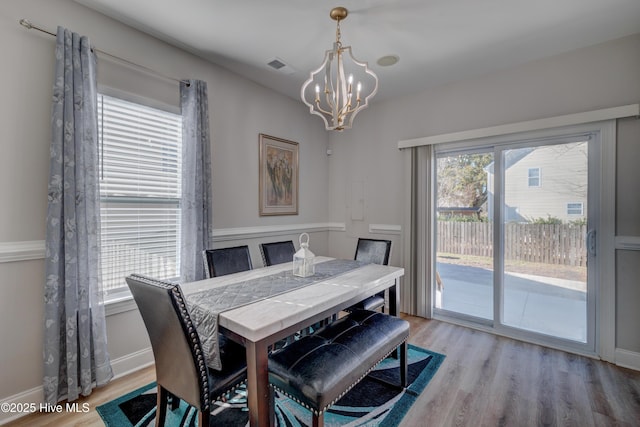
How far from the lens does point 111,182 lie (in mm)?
2312

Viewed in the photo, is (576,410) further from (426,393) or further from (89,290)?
(89,290)

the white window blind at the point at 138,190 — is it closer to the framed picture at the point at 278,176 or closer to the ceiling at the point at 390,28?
the ceiling at the point at 390,28

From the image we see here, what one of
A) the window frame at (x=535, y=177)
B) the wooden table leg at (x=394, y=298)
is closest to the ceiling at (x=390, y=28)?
the window frame at (x=535, y=177)

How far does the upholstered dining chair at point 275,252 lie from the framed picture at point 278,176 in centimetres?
72

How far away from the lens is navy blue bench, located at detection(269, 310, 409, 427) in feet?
4.69

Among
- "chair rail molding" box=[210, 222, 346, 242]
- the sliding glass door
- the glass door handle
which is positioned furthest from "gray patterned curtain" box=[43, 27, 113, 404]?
the glass door handle

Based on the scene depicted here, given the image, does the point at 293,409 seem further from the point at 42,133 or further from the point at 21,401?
the point at 42,133

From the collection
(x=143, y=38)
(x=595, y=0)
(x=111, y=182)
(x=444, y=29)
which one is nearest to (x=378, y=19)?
(x=444, y=29)

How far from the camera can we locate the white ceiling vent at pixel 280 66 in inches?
115

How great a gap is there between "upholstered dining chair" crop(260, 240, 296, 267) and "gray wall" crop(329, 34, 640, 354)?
152 centimetres

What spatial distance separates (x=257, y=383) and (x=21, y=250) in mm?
1815

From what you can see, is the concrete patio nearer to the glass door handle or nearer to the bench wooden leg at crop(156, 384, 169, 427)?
the glass door handle

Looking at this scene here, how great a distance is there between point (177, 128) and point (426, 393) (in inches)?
121

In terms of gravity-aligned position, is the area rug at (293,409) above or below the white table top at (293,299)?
below
